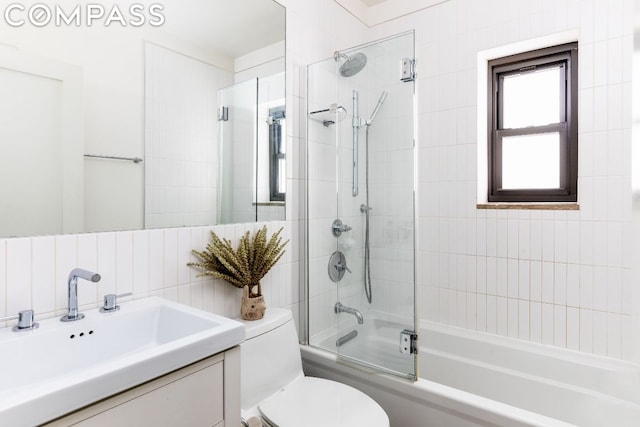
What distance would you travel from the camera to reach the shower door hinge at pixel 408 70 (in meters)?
1.63

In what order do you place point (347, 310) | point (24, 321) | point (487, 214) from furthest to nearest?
1. point (487, 214)
2. point (347, 310)
3. point (24, 321)

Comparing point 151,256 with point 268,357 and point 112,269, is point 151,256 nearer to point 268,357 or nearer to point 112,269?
point 112,269

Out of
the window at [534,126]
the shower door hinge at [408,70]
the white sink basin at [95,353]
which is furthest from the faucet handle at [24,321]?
the window at [534,126]

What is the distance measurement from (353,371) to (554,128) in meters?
1.77

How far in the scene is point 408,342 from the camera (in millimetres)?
1606

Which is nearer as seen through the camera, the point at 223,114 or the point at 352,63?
the point at 223,114

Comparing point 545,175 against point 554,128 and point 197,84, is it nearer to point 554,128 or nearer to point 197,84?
point 554,128

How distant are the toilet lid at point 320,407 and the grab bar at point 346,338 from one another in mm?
292

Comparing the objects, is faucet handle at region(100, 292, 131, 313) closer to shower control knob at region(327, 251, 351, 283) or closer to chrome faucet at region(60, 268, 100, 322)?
chrome faucet at region(60, 268, 100, 322)

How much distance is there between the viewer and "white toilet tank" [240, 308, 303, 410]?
1.38 m

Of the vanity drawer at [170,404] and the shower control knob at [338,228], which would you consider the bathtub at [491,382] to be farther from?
the vanity drawer at [170,404]

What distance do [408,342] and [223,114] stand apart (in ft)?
4.35

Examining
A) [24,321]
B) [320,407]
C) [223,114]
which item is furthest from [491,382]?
[24,321]

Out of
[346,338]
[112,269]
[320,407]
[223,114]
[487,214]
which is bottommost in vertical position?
[320,407]
